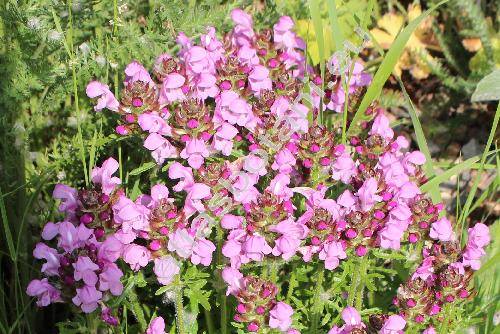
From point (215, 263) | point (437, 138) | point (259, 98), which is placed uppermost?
point (259, 98)

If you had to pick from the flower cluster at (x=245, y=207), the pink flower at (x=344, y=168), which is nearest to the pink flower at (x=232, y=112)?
the flower cluster at (x=245, y=207)

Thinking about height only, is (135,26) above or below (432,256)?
above

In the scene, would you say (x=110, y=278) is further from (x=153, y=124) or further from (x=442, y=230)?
(x=442, y=230)

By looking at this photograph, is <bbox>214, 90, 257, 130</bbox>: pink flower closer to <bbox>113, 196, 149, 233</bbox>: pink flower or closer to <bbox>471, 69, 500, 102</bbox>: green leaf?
<bbox>113, 196, 149, 233</bbox>: pink flower

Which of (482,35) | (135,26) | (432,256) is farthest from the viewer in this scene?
(482,35)

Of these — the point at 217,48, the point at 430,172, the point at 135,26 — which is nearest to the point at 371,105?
the point at 430,172

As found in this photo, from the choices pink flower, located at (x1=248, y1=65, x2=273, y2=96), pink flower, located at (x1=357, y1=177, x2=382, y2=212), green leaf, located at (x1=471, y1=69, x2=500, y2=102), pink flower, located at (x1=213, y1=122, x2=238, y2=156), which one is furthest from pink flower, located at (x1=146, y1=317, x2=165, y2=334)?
green leaf, located at (x1=471, y1=69, x2=500, y2=102)

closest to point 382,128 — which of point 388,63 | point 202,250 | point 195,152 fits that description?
point 388,63

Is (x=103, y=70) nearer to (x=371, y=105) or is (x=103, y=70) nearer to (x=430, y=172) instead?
(x=371, y=105)
